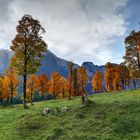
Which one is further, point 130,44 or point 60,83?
point 60,83

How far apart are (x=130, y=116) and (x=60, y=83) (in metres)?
87.8

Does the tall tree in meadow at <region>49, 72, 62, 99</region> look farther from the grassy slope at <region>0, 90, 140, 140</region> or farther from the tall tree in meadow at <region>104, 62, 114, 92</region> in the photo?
the grassy slope at <region>0, 90, 140, 140</region>

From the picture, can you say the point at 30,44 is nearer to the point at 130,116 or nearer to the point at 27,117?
the point at 27,117

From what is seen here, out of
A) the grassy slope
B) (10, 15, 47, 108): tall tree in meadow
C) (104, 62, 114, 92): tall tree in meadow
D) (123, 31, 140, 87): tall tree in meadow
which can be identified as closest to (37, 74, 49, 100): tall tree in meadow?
(104, 62, 114, 92): tall tree in meadow

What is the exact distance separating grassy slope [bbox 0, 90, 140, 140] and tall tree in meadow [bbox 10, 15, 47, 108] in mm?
16587

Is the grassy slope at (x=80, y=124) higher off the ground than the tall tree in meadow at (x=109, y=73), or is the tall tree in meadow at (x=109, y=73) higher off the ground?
the tall tree in meadow at (x=109, y=73)

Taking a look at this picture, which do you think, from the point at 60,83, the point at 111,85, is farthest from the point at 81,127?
the point at 111,85

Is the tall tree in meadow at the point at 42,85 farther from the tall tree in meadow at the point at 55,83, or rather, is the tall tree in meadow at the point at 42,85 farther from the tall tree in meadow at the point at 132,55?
the tall tree in meadow at the point at 132,55

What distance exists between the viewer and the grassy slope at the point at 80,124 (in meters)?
35.5

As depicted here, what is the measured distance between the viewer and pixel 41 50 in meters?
62.9

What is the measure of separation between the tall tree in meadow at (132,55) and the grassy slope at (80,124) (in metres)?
34.4

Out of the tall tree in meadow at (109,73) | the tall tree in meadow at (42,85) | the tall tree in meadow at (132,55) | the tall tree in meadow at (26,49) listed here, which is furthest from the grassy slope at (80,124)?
the tall tree in meadow at (109,73)

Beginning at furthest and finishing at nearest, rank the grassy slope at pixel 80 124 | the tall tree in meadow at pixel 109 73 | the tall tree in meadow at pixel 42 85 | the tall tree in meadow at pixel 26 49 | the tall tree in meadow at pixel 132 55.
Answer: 1. the tall tree in meadow at pixel 109 73
2. the tall tree in meadow at pixel 42 85
3. the tall tree in meadow at pixel 132 55
4. the tall tree in meadow at pixel 26 49
5. the grassy slope at pixel 80 124

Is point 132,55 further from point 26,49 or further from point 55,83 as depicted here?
point 55,83
